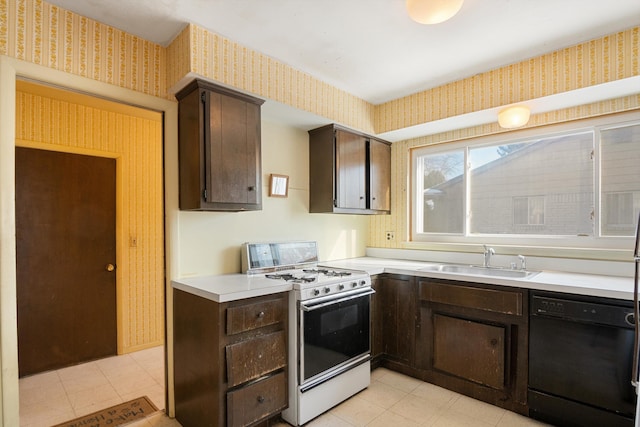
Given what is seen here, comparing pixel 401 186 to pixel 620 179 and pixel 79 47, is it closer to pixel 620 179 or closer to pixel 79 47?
pixel 620 179

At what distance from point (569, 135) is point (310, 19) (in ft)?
7.61

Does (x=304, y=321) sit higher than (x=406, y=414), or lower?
higher

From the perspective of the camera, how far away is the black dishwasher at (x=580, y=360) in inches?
73.9

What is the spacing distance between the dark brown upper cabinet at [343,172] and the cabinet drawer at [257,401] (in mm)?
1507

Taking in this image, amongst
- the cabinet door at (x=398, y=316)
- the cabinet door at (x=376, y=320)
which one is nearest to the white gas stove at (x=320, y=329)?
the cabinet door at (x=376, y=320)

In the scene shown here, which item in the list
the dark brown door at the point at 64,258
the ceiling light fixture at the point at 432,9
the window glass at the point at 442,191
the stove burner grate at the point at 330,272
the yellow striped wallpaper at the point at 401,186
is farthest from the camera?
the window glass at the point at 442,191

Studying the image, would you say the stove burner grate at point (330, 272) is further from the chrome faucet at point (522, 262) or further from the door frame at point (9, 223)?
the door frame at point (9, 223)

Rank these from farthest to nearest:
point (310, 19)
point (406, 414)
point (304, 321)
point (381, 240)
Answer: point (381, 240)
point (406, 414)
point (304, 321)
point (310, 19)

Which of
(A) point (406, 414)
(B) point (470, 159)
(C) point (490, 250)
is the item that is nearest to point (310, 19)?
(B) point (470, 159)

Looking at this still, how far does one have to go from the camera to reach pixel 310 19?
1949 millimetres

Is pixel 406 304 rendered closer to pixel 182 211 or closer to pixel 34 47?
pixel 182 211

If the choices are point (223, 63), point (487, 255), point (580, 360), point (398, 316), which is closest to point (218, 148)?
point (223, 63)

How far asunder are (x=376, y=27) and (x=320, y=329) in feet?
6.55

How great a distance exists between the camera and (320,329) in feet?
7.23
